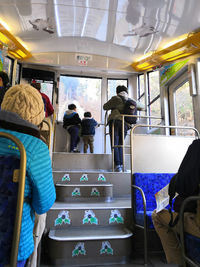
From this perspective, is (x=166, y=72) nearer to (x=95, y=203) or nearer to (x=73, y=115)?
(x=73, y=115)

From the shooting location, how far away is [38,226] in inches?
50.5

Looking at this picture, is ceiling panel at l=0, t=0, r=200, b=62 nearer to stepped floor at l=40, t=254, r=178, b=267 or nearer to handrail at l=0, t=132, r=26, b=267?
handrail at l=0, t=132, r=26, b=267

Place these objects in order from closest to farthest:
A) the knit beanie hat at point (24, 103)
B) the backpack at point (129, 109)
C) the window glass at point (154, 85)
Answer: the knit beanie hat at point (24, 103)
the backpack at point (129, 109)
the window glass at point (154, 85)

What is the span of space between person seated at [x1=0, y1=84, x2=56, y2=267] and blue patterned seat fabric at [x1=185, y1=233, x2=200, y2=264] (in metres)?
0.87

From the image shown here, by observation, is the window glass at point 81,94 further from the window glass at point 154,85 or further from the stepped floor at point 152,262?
the stepped floor at point 152,262

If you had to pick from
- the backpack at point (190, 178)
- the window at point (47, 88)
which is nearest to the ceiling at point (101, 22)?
the window at point (47, 88)

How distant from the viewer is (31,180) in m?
0.88

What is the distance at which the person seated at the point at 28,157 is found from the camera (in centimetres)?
87

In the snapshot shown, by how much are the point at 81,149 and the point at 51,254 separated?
13.2 feet

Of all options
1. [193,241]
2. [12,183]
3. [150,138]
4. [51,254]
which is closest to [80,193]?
[51,254]

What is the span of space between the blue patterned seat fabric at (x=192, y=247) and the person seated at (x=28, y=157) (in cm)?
87

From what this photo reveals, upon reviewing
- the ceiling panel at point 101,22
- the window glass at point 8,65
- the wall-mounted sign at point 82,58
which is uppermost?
the wall-mounted sign at point 82,58

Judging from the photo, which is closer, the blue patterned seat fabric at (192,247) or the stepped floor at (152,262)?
the blue patterned seat fabric at (192,247)

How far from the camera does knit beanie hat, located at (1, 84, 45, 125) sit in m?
0.97
